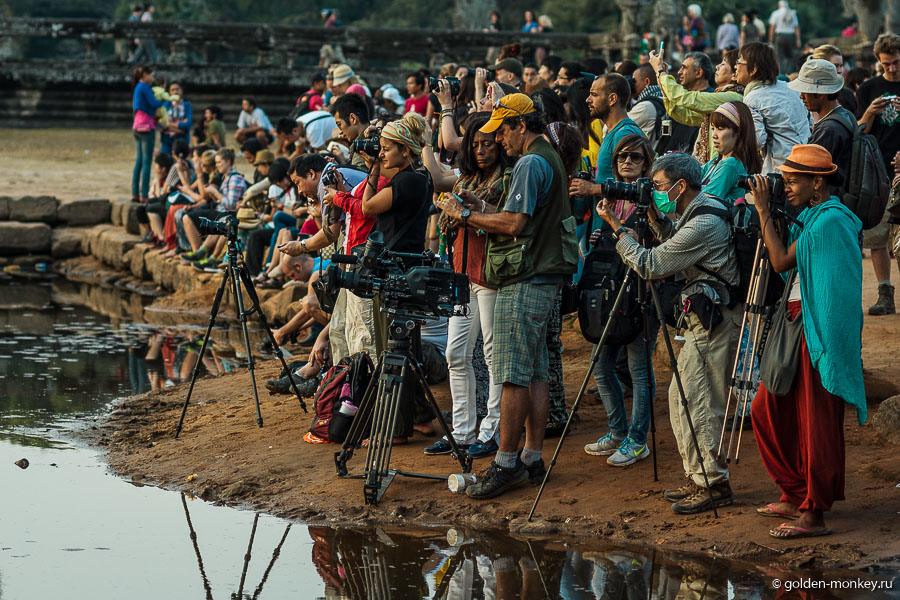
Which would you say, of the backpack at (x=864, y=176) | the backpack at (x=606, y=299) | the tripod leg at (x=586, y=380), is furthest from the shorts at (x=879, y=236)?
the tripod leg at (x=586, y=380)

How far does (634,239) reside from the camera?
5.25 metres

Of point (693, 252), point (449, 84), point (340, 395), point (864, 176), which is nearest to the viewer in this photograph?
point (693, 252)

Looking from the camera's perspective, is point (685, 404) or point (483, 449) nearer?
point (685, 404)

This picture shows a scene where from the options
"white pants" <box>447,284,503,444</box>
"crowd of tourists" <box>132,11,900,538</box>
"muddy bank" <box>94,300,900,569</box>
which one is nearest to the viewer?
"crowd of tourists" <box>132,11,900,538</box>

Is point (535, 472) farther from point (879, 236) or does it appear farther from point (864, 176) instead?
point (879, 236)

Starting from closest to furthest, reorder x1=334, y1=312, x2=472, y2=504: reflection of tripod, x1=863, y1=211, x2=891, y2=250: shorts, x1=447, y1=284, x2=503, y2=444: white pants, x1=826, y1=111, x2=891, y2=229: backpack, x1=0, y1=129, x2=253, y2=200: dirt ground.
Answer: x1=334, y1=312, x2=472, y2=504: reflection of tripod, x1=447, y1=284, x2=503, y2=444: white pants, x1=826, y1=111, x2=891, y2=229: backpack, x1=863, y1=211, x2=891, y2=250: shorts, x1=0, y1=129, x2=253, y2=200: dirt ground

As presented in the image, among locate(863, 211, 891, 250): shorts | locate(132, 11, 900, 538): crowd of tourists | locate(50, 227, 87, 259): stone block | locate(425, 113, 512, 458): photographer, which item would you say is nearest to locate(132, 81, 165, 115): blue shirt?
locate(50, 227, 87, 259): stone block

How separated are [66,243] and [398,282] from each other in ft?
38.2

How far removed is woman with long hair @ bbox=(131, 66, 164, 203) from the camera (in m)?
15.5

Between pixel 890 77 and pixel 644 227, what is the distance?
11.8 ft

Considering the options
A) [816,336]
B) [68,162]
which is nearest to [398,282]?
[816,336]

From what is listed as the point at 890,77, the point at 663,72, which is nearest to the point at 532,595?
the point at 663,72

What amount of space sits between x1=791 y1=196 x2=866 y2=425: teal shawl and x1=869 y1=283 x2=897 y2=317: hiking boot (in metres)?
3.53

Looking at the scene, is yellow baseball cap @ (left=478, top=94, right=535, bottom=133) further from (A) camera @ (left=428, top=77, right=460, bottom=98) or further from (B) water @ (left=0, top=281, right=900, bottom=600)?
(B) water @ (left=0, top=281, right=900, bottom=600)
